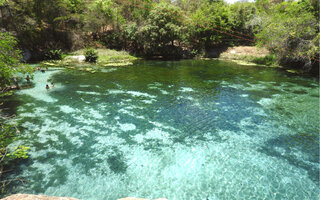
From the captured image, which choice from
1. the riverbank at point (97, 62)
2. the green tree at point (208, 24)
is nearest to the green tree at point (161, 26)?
the green tree at point (208, 24)

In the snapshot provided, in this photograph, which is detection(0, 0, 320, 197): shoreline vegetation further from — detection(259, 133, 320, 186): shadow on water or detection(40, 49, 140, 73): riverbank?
detection(259, 133, 320, 186): shadow on water

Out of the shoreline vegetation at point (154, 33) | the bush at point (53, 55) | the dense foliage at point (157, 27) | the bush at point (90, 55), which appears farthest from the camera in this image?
A: the bush at point (53, 55)

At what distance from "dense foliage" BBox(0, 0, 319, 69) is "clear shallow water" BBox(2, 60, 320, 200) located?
11810 millimetres

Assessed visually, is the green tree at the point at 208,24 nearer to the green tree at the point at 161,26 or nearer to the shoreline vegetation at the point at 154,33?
the shoreline vegetation at the point at 154,33

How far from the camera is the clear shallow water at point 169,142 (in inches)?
348

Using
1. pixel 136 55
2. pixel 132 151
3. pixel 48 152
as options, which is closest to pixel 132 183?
pixel 132 151

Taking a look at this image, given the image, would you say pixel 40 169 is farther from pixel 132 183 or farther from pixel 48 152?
pixel 132 183

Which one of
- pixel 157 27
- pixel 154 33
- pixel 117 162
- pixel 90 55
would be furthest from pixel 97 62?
pixel 117 162

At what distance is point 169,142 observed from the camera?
12.4 m

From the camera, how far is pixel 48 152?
11.0m

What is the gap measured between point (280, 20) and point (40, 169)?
37993mm

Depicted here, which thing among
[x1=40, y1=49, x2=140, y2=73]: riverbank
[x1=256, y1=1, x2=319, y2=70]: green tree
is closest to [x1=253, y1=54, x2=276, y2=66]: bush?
[x1=256, y1=1, x2=319, y2=70]: green tree

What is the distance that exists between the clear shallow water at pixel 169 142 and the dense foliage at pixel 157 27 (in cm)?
1181

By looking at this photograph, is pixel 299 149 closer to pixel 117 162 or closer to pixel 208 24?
pixel 117 162
